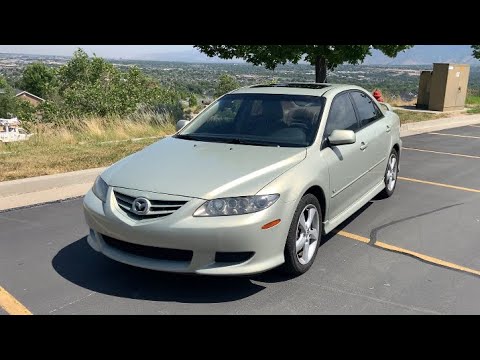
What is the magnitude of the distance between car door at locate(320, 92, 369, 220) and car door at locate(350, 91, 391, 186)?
0.14 m

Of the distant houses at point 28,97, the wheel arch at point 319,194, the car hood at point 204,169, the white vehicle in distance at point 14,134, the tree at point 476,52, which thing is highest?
the tree at point 476,52

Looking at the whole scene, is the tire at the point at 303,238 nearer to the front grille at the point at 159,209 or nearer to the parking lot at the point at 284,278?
the parking lot at the point at 284,278

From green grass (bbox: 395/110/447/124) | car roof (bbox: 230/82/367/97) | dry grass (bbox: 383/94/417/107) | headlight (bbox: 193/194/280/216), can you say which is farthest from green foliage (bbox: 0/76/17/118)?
headlight (bbox: 193/194/280/216)

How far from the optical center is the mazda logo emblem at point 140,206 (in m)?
3.32

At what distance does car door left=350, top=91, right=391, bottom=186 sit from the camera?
511cm

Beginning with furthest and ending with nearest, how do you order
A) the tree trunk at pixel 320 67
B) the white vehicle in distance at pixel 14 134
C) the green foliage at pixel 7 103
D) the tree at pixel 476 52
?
the green foliage at pixel 7 103 → the tree at pixel 476 52 → the tree trunk at pixel 320 67 → the white vehicle in distance at pixel 14 134

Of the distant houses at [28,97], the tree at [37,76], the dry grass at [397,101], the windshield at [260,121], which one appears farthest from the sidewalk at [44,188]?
the tree at [37,76]

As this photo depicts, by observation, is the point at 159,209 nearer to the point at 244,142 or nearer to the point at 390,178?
the point at 244,142

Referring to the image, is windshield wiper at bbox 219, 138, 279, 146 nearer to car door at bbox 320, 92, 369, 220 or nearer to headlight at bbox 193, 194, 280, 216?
car door at bbox 320, 92, 369, 220

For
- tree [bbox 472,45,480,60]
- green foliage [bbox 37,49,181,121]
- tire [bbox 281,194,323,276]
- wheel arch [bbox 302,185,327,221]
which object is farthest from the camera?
tree [bbox 472,45,480,60]

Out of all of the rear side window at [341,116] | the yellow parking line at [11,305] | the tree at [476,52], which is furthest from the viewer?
the tree at [476,52]

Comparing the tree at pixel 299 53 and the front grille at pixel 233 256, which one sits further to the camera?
the tree at pixel 299 53

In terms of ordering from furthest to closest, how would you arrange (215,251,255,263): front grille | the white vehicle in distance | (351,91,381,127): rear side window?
1. the white vehicle in distance
2. (351,91,381,127): rear side window
3. (215,251,255,263): front grille

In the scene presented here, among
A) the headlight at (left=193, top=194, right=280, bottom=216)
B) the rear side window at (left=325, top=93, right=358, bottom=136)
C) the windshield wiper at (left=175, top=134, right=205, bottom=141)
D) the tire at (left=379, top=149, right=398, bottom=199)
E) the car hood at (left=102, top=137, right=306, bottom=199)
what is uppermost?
the rear side window at (left=325, top=93, right=358, bottom=136)
